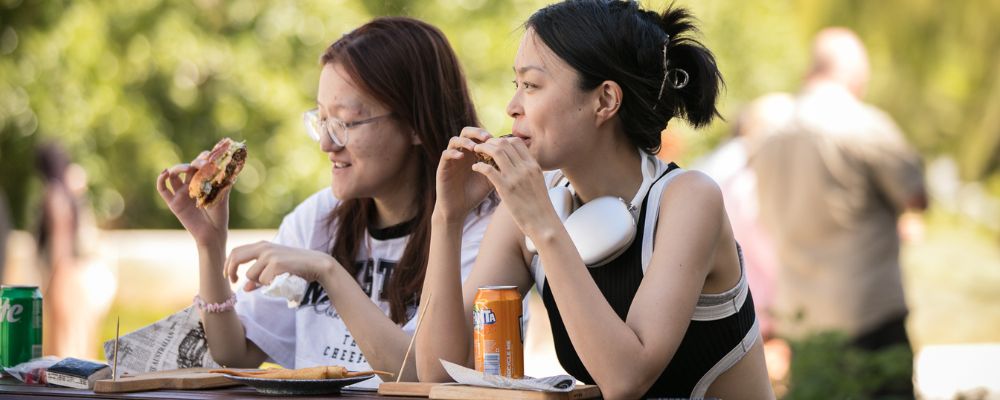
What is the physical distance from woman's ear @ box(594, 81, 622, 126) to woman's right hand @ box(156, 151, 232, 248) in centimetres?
95

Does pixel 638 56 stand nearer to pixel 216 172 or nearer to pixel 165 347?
pixel 216 172

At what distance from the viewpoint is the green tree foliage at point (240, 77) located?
32.3ft

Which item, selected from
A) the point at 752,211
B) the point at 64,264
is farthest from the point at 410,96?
the point at 64,264

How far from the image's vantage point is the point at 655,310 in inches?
88.0

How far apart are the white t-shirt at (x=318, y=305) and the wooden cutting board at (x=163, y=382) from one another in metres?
0.53

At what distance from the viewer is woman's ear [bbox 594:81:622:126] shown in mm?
2498

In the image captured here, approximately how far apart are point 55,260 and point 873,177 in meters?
4.85

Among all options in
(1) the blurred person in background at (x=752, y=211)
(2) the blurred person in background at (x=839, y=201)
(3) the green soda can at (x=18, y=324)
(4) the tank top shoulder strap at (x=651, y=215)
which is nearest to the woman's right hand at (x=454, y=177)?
(4) the tank top shoulder strap at (x=651, y=215)

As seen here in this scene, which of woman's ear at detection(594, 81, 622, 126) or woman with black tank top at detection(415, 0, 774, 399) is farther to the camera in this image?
woman's ear at detection(594, 81, 622, 126)

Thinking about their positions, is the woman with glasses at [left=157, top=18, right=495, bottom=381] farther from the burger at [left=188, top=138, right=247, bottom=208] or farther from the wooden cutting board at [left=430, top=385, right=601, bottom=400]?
the wooden cutting board at [left=430, top=385, right=601, bottom=400]

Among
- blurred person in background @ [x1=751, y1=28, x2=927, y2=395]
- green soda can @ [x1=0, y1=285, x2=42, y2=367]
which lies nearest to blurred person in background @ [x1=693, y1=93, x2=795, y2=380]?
blurred person in background @ [x1=751, y1=28, x2=927, y2=395]

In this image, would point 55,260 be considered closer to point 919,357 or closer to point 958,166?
point 919,357

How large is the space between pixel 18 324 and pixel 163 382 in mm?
549

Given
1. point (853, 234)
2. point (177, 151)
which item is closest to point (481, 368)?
point (853, 234)
